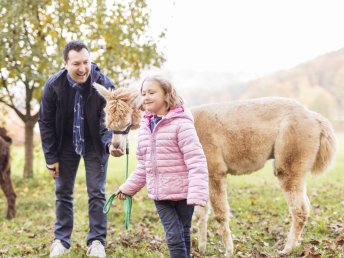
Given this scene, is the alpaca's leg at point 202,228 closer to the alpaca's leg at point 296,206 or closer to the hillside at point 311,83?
the alpaca's leg at point 296,206

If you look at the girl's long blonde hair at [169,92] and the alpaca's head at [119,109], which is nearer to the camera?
the girl's long blonde hair at [169,92]

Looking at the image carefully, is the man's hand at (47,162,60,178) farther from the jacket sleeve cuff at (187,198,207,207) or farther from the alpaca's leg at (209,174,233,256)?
the jacket sleeve cuff at (187,198,207,207)

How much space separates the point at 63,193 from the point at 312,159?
8.51 feet

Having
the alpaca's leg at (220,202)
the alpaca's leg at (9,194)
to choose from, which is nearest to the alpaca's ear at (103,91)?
the alpaca's leg at (220,202)

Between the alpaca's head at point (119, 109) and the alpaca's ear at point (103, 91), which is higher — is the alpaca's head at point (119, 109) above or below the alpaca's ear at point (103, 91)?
below

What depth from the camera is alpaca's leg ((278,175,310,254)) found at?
4617 millimetres

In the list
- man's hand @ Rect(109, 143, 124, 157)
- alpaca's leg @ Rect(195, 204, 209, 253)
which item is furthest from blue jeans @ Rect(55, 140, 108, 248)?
alpaca's leg @ Rect(195, 204, 209, 253)

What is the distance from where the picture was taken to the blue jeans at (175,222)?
3.25 meters

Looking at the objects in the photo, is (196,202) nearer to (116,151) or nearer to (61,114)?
(116,151)

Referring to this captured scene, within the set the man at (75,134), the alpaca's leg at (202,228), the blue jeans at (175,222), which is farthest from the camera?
the alpaca's leg at (202,228)

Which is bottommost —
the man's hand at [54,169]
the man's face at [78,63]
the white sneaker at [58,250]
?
the white sneaker at [58,250]

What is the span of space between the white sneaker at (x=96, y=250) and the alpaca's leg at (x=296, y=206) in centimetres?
180

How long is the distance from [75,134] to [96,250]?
3.75 feet

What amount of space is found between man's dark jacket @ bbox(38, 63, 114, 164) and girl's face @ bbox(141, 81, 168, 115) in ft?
3.86
